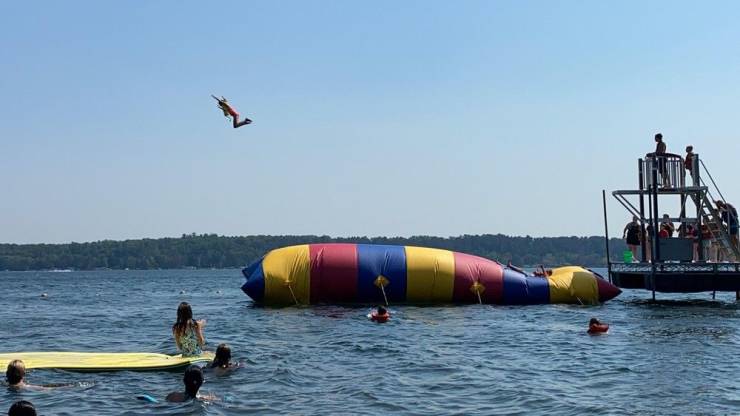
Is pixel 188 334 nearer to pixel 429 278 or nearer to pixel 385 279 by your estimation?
pixel 385 279

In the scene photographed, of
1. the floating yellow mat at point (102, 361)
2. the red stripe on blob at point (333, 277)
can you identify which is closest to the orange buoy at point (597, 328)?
the red stripe on blob at point (333, 277)

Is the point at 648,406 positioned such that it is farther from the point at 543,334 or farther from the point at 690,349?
the point at 543,334

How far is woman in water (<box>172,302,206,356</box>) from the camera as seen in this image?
58.0 feet

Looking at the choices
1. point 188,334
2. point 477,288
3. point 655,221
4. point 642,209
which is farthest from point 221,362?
point 642,209

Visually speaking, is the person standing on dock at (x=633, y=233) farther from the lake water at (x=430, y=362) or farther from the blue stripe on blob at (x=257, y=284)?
the blue stripe on blob at (x=257, y=284)

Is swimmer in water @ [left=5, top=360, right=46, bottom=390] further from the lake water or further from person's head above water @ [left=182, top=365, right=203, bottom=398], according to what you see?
person's head above water @ [left=182, top=365, right=203, bottom=398]

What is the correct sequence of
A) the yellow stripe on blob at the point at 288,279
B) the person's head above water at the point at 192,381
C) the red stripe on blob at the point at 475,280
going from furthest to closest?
the red stripe on blob at the point at 475,280 → the yellow stripe on blob at the point at 288,279 → the person's head above water at the point at 192,381

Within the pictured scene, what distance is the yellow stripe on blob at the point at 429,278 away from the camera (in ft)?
98.5

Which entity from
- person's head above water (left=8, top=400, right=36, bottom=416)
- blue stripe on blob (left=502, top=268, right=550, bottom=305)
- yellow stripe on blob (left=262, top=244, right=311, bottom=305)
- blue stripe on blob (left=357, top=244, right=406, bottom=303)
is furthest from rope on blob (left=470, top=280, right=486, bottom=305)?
person's head above water (left=8, top=400, right=36, bottom=416)

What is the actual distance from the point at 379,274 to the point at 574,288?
7068 millimetres

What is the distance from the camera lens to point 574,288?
31609 mm

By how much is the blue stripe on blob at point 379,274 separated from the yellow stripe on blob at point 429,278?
23 cm

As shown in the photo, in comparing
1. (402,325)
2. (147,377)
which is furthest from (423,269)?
(147,377)

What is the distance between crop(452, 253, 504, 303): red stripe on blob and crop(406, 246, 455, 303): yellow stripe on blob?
283 mm
